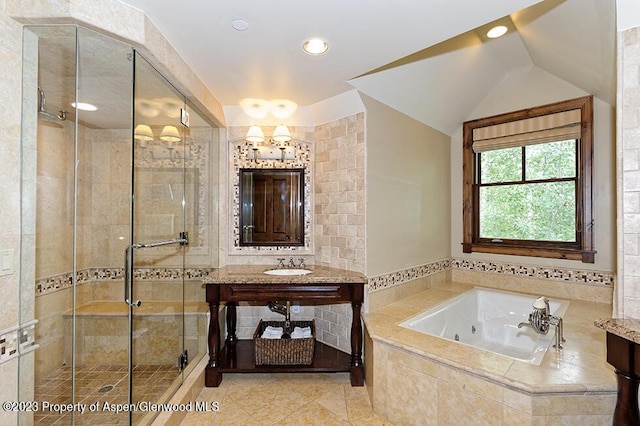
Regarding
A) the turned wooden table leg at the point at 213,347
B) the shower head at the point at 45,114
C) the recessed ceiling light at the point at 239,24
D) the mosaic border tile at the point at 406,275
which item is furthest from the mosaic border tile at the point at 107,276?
the recessed ceiling light at the point at 239,24

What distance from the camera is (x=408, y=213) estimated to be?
3.09 m

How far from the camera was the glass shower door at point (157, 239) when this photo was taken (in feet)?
6.50

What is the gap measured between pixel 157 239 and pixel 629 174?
2.78 meters

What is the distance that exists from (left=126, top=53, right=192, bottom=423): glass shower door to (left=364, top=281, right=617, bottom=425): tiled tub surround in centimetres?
152

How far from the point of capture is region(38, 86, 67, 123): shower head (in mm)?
1534

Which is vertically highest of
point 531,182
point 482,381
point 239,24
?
point 239,24

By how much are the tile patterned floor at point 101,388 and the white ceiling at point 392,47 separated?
206 centimetres

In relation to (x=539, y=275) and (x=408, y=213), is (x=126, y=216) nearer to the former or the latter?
(x=408, y=213)

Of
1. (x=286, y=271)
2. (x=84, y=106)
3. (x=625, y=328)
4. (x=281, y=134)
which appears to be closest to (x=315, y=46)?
(x=281, y=134)

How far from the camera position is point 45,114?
1.60 meters

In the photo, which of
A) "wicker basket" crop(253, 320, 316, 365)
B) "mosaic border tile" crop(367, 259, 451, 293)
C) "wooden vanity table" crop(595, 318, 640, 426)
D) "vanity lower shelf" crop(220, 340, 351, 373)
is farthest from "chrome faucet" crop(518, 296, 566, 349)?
"wicker basket" crop(253, 320, 316, 365)

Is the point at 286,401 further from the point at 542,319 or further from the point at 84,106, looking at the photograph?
the point at 84,106

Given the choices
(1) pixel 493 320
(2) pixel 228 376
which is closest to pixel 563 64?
(1) pixel 493 320

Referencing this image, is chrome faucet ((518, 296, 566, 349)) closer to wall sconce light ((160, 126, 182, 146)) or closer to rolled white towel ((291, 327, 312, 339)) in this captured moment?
rolled white towel ((291, 327, 312, 339))
